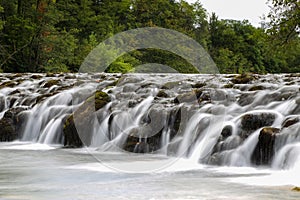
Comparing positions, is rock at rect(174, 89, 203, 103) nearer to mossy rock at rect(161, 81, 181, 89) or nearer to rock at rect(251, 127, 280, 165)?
mossy rock at rect(161, 81, 181, 89)

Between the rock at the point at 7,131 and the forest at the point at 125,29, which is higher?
the forest at the point at 125,29

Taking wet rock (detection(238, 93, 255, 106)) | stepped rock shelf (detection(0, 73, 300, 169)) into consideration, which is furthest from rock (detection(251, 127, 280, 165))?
wet rock (detection(238, 93, 255, 106))

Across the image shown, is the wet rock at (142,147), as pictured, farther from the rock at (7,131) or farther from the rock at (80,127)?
the rock at (7,131)

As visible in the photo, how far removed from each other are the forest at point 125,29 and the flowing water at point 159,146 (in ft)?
18.3

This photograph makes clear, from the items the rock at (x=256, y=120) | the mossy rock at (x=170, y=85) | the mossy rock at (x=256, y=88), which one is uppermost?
the mossy rock at (x=170, y=85)

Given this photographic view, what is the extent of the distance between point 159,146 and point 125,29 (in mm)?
35577

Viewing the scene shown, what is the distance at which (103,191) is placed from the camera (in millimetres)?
5035

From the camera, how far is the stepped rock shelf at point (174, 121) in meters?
6.93

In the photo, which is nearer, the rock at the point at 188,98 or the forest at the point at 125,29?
the rock at the point at 188,98

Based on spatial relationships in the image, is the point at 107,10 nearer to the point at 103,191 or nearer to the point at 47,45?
the point at 47,45

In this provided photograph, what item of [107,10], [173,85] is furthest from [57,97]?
[107,10]

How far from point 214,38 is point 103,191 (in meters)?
52.4

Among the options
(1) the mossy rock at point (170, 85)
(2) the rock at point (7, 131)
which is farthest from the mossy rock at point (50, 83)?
(1) the mossy rock at point (170, 85)

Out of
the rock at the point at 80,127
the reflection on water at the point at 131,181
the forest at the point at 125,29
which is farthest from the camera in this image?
the forest at the point at 125,29
